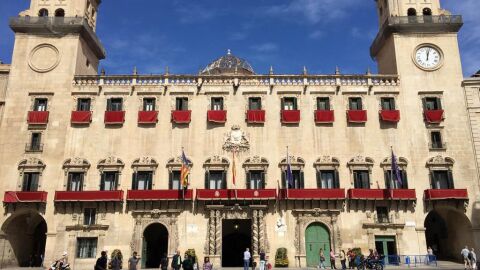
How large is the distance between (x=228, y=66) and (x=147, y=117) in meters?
14.2

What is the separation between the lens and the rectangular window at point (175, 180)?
4316 centimetres

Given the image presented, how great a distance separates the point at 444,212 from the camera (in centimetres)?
4622

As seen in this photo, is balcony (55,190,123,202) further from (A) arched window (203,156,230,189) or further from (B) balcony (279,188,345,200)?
(B) balcony (279,188,345,200)

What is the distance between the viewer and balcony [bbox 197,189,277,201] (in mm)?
41938

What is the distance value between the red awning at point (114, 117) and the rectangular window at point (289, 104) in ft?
53.2

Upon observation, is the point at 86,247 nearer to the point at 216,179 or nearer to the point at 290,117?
the point at 216,179

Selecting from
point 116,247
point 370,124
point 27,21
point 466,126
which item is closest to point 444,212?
point 466,126

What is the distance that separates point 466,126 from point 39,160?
42108mm

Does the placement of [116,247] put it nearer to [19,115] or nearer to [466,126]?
[19,115]

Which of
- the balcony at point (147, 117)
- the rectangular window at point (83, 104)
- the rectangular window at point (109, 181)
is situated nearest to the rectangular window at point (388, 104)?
the balcony at point (147, 117)

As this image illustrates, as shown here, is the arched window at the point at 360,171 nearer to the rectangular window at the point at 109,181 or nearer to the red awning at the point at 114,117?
the rectangular window at the point at 109,181

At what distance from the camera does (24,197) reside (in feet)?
137

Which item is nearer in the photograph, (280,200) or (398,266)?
(398,266)

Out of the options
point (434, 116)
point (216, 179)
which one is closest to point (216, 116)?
point (216, 179)
